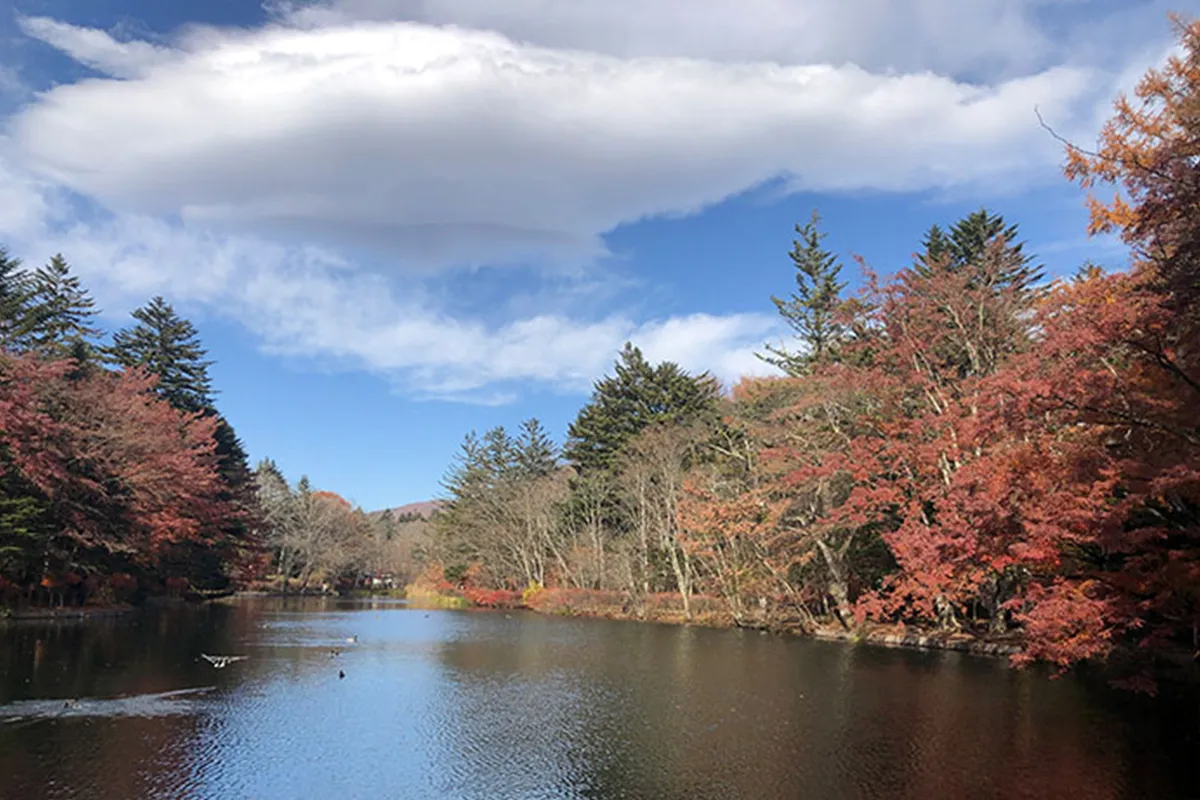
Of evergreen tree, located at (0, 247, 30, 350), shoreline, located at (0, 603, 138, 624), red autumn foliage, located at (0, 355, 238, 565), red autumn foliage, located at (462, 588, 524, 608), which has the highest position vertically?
evergreen tree, located at (0, 247, 30, 350)

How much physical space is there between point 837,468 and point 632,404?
75.9ft

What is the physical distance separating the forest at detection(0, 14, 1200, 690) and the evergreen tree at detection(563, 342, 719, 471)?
186mm

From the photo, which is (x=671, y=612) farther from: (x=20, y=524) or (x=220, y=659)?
(x=20, y=524)

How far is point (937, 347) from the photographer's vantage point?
82.2ft

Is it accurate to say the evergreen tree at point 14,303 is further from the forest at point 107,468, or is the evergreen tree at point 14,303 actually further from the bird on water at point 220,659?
the bird on water at point 220,659

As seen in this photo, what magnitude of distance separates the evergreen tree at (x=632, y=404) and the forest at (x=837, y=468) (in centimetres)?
19

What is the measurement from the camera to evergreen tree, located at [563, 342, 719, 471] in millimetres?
45344

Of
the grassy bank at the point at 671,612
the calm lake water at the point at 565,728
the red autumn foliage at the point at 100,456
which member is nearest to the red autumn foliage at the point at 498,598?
the grassy bank at the point at 671,612

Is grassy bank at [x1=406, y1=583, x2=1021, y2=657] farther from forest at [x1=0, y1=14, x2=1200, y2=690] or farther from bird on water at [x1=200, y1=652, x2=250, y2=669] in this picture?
bird on water at [x1=200, y1=652, x2=250, y2=669]

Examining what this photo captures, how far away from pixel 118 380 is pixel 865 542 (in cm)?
3301

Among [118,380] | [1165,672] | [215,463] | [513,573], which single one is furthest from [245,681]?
[513,573]

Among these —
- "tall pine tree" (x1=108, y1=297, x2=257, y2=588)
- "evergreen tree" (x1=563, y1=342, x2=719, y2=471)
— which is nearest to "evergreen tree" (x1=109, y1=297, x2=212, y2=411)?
"tall pine tree" (x1=108, y1=297, x2=257, y2=588)

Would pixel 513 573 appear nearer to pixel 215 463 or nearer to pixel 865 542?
pixel 215 463

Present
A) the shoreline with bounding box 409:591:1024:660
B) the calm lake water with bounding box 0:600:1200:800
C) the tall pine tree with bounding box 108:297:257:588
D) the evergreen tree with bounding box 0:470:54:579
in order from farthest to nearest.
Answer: the tall pine tree with bounding box 108:297:257:588
the evergreen tree with bounding box 0:470:54:579
the shoreline with bounding box 409:591:1024:660
the calm lake water with bounding box 0:600:1200:800
